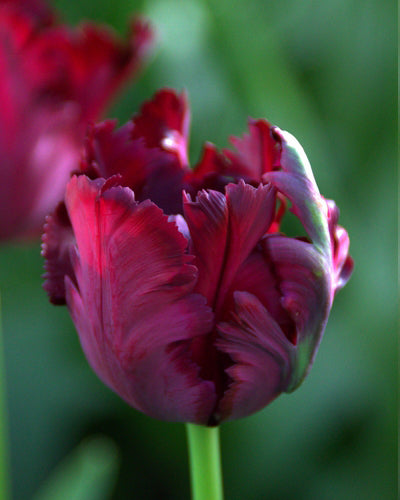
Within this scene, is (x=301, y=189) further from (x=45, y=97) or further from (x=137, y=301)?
(x=45, y=97)

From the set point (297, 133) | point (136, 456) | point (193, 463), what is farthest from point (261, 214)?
point (136, 456)

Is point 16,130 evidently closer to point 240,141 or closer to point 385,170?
point 240,141

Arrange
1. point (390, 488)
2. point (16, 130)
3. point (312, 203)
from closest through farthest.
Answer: point (312, 203) → point (16, 130) → point (390, 488)

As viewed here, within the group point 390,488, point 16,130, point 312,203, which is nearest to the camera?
point 312,203

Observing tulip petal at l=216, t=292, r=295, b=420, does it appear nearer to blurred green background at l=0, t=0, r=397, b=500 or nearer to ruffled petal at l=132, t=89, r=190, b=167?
ruffled petal at l=132, t=89, r=190, b=167

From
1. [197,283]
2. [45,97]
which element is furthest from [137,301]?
[45,97]

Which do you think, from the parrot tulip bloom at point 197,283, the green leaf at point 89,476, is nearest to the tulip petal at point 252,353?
the parrot tulip bloom at point 197,283
